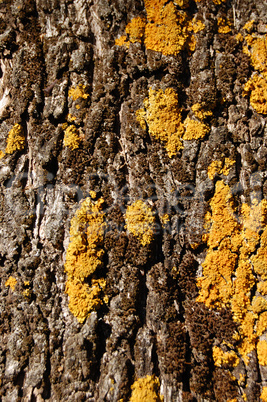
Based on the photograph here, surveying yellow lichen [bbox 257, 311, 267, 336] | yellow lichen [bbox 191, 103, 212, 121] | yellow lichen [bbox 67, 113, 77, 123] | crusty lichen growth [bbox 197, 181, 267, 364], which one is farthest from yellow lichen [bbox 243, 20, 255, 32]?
yellow lichen [bbox 257, 311, 267, 336]

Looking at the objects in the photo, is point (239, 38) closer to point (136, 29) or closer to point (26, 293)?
point (136, 29)

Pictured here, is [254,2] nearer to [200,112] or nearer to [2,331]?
[200,112]

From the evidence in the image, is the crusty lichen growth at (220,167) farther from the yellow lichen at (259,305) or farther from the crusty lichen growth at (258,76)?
the yellow lichen at (259,305)

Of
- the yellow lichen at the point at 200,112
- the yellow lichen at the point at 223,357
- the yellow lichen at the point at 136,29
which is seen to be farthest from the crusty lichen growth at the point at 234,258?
the yellow lichen at the point at 136,29

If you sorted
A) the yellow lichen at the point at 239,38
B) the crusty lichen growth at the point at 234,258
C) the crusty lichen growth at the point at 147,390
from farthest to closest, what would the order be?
the yellow lichen at the point at 239,38, the crusty lichen growth at the point at 234,258, the crusty lichen growth at the point at 147,390

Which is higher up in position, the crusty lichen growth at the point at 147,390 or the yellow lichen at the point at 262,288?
the yellow lichen at the point at 262,288

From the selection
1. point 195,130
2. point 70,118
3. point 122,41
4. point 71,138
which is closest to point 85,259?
point 71,138

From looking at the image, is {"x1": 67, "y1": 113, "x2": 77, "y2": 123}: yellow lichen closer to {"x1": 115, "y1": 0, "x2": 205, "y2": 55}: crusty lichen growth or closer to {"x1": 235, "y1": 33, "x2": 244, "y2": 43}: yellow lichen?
{"x1": 115, "y1": 0, "x2": 205, "y2": 55}: crusty lichen growth
